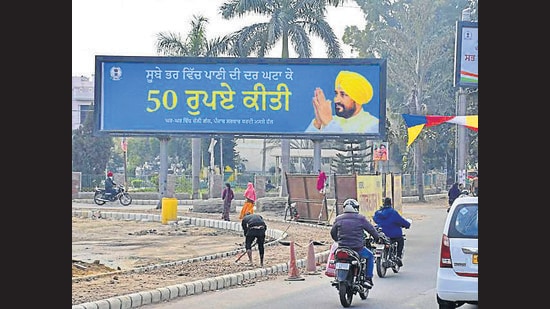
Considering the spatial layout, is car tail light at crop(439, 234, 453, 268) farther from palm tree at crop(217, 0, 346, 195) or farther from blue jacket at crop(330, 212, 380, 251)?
palm tree at crop(217, 0, 346, 195)

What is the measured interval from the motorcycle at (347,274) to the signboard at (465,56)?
59.9 feet

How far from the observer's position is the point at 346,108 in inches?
1297

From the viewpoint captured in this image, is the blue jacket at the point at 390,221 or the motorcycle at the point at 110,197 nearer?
the blue jacket at the point at 390,221

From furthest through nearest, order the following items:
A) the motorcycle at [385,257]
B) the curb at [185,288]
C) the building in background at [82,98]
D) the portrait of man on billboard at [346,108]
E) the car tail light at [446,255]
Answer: the building in background at [82,98] → the portrait of man on billboard at [346,108] → the motorcycle at [385,257] → the curb at [185,288] → the car tail light at [446,255]

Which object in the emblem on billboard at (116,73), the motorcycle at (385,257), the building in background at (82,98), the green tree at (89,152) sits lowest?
→ the motorcycle at (385,257)

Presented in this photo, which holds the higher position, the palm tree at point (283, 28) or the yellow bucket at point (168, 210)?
the palm tree at point (283, 28)

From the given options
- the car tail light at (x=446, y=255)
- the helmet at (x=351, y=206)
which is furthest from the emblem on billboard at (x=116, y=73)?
the car tail light at (x=446, y=255)

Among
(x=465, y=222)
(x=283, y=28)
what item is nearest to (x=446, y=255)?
(x=465, y=222)

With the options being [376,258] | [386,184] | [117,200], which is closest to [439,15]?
[117,200]

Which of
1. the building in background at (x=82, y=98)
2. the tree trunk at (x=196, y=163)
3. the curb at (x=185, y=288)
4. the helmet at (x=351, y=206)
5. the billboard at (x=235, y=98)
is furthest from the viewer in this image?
the building in background at (x=82, y=98)

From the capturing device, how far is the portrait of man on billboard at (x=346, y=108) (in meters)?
32.8

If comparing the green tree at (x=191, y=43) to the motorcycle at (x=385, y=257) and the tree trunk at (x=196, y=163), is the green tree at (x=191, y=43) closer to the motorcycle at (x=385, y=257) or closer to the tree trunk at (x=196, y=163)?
Result: the tree trunk at (x=196, y=163)
